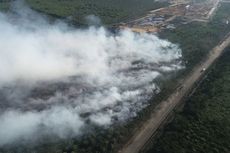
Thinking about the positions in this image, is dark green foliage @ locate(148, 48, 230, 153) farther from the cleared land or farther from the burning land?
the burning land

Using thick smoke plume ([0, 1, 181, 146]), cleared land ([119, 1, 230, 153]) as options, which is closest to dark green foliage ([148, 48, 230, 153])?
cleared land ([119, 1, 230, 153])

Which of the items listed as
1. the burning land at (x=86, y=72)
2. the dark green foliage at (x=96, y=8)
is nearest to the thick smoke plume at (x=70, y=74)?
the burning land at (x=86, y=72)

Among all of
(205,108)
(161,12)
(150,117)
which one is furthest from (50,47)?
(161,12)

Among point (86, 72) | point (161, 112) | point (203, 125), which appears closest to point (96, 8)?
point (86, 72)

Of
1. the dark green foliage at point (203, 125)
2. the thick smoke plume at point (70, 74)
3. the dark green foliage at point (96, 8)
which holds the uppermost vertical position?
the dark green foliage at point (96, 8)

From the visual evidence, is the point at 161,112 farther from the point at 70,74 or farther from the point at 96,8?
the point at 96,8

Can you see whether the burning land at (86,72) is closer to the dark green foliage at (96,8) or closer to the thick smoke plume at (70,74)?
the thick smoke plume at (70,74)
